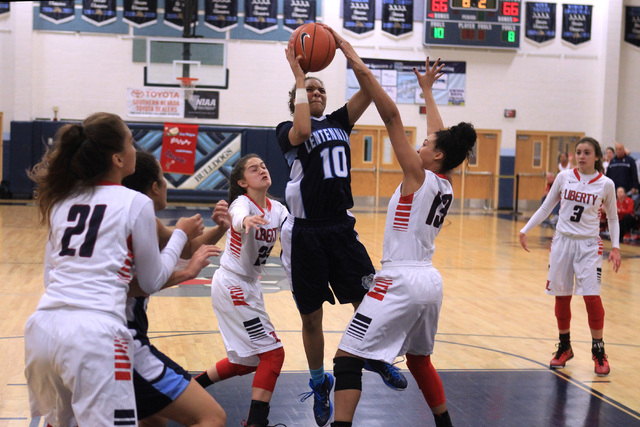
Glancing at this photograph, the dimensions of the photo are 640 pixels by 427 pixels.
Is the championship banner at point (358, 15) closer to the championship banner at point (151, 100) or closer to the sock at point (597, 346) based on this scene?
the championship banner at point (151, 100)

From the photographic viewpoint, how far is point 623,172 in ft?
45.7

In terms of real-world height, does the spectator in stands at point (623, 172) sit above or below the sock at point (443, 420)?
above

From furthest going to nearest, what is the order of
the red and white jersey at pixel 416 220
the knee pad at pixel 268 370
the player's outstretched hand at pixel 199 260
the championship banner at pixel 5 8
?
the championship banner at pixel 5 8, the knee pad at pixel 268 370, the red and white jersey at pixel 416 220, the player's outstretched hand at pixel 199 260

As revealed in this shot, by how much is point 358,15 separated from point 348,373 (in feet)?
54.9

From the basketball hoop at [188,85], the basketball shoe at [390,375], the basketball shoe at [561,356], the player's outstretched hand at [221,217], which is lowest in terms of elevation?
the basketball shoe at [561,356]

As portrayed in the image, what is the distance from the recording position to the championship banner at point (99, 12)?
17828mm

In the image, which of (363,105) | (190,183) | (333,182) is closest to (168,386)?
(333,182)

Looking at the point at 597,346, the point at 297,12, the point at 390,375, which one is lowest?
the point at 597,346

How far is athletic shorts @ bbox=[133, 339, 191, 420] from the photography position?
2.39 m

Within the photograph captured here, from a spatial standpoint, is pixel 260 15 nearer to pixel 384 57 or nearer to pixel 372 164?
pixel 384 57

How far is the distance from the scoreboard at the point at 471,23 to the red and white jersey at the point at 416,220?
1628cm

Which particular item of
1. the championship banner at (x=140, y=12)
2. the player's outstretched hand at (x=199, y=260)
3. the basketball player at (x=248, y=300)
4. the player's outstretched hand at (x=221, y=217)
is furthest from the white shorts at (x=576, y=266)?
the championship banner at (x=140, y=12)

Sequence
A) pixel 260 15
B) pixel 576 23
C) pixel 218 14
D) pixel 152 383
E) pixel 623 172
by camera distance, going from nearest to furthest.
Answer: pixel 152 383 → pixel 623 172 → pixel 218 14 → pixel 260 15 → pixel 576 23

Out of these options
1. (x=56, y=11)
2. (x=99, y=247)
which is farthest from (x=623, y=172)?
(x=56, y=11)
